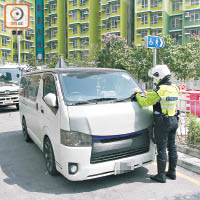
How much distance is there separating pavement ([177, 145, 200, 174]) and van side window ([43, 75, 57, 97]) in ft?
8.73

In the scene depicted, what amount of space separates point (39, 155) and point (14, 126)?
12.3ft

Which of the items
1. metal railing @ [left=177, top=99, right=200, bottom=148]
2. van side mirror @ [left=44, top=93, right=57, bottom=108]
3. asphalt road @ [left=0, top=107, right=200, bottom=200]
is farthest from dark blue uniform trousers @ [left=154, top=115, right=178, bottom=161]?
van side mirror @ [left=44, top=93, right=57, bottom=108]

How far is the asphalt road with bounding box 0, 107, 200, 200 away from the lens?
144 inches

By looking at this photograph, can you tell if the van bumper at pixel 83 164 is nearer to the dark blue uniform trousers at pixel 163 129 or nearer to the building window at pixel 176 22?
the dark blue uniform trousers at pixel 163 129

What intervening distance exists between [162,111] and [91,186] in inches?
61.8

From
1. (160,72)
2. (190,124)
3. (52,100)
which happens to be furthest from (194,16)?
(52,100)

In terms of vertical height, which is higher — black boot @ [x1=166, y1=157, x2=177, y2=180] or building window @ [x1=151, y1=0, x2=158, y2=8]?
building window @ [x1=151, y1=0, x2=158, y2=8]

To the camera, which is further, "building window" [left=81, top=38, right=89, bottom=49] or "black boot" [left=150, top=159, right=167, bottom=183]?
"building window" [left=81, top=38, right=89, bottom=49]

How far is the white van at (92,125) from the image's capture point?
3605mm

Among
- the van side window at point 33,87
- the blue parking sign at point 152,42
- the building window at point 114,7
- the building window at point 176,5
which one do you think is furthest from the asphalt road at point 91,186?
the building window at point 114,7

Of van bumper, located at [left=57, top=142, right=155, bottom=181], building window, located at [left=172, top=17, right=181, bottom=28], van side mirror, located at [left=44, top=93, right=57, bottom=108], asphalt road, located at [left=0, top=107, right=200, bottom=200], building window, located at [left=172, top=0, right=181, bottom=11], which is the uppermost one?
building window, located at [left=172, top=0, right=181, bottom=11]

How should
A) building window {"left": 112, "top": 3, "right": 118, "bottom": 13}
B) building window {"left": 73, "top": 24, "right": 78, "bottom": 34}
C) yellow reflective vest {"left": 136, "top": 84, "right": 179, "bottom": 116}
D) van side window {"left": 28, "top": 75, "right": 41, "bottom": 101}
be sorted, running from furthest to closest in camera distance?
building window {"left": 73, "top": 24, "right": 78, "bottom": 34}, building window {"left": 112, "top": 3, "right": 118, "bottom": 13}, van side window {"left": 28, "top": 75, "right": 41, "bottom": 101}, yellow reflective vest {"left": 136, "top": 84, "right": 179, "bottom": 116}

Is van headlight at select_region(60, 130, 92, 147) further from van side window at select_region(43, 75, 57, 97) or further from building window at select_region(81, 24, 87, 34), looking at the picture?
building window at select_region(81, 24, 87, 34)

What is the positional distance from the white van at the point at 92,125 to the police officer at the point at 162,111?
0.69 ft
